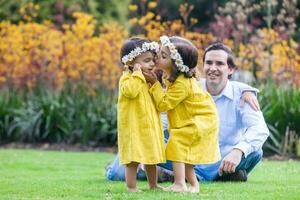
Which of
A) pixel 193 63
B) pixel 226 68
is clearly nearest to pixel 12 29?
pixel 226 68

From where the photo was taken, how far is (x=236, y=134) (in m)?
7.67

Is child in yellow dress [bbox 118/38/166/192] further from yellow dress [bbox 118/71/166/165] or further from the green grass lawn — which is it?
the green grass lawn

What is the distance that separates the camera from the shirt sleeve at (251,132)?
7191 millimetres

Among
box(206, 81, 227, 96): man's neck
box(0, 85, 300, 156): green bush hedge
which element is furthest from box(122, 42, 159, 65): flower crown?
box(0, 85, 300, 156): green bush hedge

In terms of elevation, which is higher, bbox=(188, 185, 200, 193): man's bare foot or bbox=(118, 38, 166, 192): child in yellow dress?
bbox=(118, 38, 166, 192): child in yellow dress

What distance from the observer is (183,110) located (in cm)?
630

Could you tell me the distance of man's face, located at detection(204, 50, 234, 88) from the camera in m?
7.47

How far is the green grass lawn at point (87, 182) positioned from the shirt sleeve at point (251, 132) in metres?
0.33

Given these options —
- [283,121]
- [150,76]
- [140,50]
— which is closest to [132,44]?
[140,50]

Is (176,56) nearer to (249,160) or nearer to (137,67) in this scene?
(137,67)

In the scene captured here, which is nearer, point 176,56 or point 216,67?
point 176,56

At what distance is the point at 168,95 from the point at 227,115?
1552mm

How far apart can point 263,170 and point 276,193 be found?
8.95 feet

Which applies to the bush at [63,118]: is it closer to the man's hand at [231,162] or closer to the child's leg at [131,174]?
the man's hand at [231,162]
